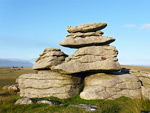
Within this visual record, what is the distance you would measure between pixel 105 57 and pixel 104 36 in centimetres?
353

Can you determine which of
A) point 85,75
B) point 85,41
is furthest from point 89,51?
point 85,75

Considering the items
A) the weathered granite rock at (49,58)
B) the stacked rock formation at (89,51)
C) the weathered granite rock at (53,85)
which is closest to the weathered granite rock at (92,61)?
the stacked rock formation at (89,51)

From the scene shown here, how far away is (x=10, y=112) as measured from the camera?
1150cm

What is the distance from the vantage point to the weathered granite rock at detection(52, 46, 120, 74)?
18.3m

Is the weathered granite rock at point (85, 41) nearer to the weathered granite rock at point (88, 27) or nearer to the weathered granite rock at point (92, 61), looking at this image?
the weathered granite rock at point (92, 61)

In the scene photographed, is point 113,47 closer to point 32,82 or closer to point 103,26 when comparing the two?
point 103,26

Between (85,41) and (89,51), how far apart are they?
5.75ft

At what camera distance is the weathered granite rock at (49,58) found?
20.6 m

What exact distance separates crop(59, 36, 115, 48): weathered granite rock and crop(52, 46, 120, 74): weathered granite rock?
0.78 m

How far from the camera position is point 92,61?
19.8 metres

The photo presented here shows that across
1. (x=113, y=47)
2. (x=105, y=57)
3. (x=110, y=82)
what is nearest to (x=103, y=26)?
(x=113, y=47)

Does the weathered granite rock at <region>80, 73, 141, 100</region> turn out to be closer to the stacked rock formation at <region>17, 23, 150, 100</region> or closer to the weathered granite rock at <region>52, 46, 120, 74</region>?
the stacked rock formation at <region>17, 23, 150, 100</region>

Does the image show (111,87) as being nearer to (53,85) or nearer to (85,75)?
(85,75)

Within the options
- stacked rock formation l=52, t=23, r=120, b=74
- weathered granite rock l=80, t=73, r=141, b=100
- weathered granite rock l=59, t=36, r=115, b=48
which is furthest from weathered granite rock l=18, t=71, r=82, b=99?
weathered granite rock l=59, t=36, r=115, b=48
